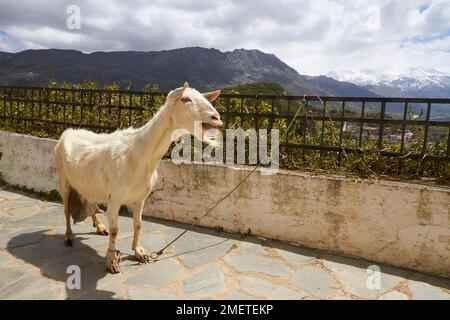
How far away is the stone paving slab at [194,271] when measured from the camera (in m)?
3.81

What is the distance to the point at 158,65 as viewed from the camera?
161 m

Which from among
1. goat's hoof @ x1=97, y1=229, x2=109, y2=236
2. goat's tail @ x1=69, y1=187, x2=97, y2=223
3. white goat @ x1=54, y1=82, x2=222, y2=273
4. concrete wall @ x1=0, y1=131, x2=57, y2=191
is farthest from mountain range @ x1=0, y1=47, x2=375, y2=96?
white goat @ x1=54, y1=82, x2=222, y2=273

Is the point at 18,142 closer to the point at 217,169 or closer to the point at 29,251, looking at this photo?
the point at 29,251

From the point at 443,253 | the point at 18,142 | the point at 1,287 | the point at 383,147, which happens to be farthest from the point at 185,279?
the point at 18,142

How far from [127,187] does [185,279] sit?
1327 millimetres

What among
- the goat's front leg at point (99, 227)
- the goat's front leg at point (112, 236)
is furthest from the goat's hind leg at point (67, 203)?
the goat's front leg at point (112, 236)

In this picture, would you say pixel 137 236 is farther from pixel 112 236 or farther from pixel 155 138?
pixel 155 138

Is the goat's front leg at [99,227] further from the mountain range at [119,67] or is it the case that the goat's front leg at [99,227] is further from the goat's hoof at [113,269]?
the mountain range at [119,67]

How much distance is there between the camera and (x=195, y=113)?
3461 millimetres

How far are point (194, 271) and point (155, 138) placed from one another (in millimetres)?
1784

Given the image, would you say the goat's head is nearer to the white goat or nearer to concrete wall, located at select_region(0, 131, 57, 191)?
the white goat

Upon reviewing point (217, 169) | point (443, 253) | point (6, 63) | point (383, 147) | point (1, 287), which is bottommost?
point (1, 287)

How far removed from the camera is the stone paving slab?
3.81 metres

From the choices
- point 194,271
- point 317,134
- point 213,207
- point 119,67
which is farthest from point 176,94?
point 119,67
